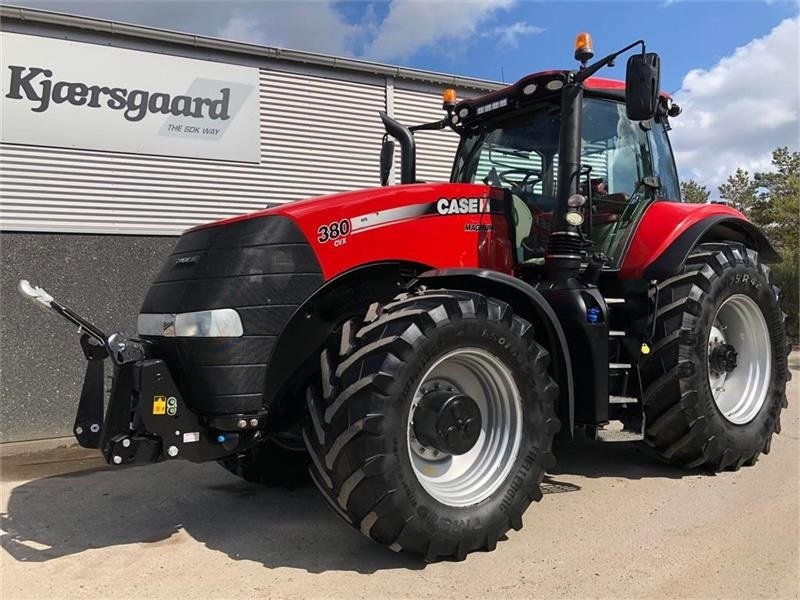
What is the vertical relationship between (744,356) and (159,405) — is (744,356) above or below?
above

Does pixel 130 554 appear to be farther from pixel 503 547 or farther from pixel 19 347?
pixel 19 347

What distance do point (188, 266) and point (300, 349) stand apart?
28.2 inches

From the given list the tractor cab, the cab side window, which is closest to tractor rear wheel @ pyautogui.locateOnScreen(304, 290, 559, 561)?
the tractor cab

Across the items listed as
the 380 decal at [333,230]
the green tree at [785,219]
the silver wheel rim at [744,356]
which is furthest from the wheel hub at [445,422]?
the green tree at [785,219]

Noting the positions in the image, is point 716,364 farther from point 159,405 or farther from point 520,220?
point 159,405

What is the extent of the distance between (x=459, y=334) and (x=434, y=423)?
1.49ft

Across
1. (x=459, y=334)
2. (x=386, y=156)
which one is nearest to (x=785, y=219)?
(x=386, y=156)

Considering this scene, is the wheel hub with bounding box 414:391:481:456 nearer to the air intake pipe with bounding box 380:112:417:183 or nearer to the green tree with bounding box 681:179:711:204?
the air intake pipe with bounding box 380:112:417:183

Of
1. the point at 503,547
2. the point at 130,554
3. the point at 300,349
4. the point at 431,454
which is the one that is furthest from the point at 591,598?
the point at 130,554

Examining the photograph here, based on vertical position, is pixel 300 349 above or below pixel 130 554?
above

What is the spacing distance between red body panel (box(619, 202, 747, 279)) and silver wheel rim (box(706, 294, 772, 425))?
74 centimetres

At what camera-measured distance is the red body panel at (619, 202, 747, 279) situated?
451 cm

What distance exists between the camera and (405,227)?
3.63 meters

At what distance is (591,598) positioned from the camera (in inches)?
112
